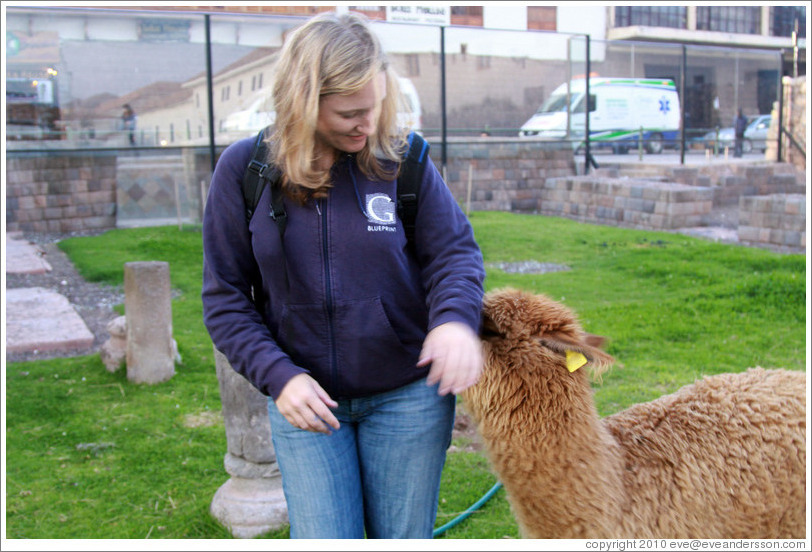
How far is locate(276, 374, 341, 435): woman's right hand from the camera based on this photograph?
1854mm

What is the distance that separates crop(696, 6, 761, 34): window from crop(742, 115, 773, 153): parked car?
→ 54.6 ft

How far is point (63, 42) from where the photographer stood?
39.5 feet

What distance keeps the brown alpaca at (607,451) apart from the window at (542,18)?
2991 centimetres

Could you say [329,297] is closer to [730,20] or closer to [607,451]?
[607,451]

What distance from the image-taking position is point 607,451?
7.62 feet

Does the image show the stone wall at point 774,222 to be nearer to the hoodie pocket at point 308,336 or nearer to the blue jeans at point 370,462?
the blue jeans at point 370,462

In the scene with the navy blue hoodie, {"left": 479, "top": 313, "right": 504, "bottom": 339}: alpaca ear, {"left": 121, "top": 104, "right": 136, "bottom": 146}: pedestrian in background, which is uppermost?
{"left": 121, "top": 104, "right": 136, "bottom": 146}: pedestrian in background

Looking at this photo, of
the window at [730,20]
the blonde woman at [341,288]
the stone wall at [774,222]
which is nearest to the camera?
the blonde woman at [341,288]

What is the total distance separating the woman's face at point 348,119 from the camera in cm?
192

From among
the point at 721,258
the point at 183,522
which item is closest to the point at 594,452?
the point at 183,522

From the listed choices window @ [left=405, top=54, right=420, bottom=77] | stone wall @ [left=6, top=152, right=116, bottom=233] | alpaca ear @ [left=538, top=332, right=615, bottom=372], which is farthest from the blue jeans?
window @ [left=405, top=54, right=420, bottom=77]

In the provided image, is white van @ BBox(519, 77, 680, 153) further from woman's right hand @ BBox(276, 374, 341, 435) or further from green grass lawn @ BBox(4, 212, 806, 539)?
woman's right hand @ BBox(276, 374, 341, 435)

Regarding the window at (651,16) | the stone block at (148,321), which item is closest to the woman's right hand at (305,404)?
the stone block at (148,321)

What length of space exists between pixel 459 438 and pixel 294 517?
2.63 m
